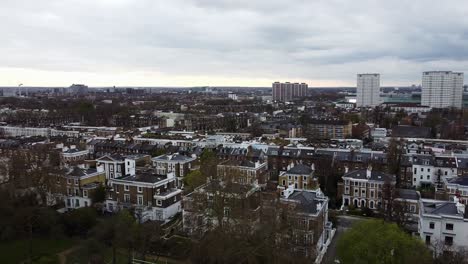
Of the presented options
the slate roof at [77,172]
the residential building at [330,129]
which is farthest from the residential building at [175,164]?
the residential building at [330,129]

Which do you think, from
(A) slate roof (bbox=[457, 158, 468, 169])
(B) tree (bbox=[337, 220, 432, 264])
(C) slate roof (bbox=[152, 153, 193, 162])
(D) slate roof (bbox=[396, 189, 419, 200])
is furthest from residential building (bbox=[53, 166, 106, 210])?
(A) slate roof (bbox=[457, 158, 468, 169])

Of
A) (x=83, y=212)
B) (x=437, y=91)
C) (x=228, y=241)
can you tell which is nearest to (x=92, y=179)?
(x=83, y=212)

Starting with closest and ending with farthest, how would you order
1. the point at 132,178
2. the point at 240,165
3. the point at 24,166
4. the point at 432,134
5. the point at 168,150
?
the point at 132,178
the point at 24,166
the point at 240,165
the point at 168,150
the point at 432,134

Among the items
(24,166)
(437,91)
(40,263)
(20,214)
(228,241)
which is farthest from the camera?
(437,91)

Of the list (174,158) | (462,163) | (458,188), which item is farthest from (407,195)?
(174,158)

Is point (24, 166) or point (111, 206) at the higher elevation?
point (24, 166)

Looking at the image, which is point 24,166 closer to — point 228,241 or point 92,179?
point 92,179

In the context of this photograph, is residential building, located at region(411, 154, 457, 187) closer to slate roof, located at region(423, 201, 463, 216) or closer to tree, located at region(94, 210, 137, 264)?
slate roof, located at region(423, 201, 463, 216)
